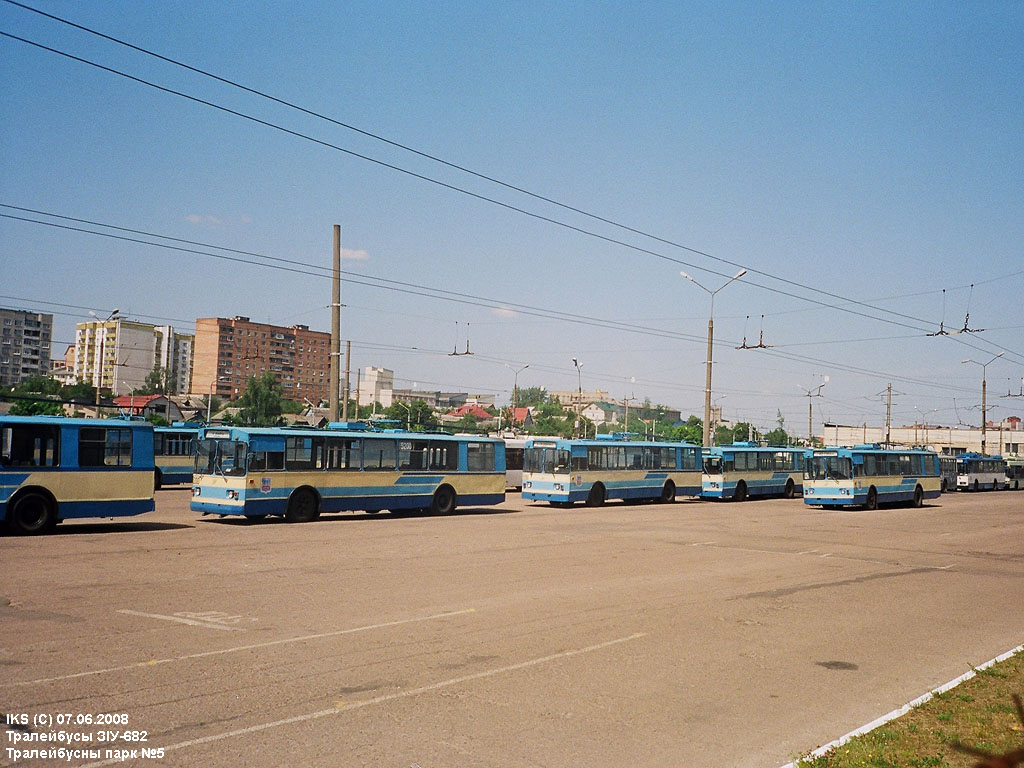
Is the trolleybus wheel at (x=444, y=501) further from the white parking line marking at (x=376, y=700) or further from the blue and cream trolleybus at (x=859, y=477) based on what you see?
the white parking line marking at (x=376, y=700)

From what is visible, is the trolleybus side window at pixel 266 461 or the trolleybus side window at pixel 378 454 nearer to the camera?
the trolleybus side window at pixel 266 461

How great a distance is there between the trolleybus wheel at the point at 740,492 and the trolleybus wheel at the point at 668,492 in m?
5.25

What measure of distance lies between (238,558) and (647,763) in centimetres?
1186

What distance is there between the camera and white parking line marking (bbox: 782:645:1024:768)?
6.36 meters

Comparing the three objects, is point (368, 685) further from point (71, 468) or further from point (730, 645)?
point (71, 468)

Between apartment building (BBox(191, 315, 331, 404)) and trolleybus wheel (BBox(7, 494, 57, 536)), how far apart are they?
354 feet

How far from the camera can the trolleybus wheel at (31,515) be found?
766 inches

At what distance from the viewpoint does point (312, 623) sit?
10672 millimetres

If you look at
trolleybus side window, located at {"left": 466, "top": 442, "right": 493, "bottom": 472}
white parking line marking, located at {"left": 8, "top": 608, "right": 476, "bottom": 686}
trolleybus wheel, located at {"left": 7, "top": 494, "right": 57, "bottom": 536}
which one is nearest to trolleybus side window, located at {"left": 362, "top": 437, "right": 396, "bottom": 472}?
trolleybus side window, located at {"left": 466, "top": 442, "right": 493, "bottom": 472}

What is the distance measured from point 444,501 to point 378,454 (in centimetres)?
339

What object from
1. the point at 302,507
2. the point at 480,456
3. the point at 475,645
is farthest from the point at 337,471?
the point at 475,645

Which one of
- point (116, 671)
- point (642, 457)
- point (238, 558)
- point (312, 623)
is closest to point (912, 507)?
point (642, 457)

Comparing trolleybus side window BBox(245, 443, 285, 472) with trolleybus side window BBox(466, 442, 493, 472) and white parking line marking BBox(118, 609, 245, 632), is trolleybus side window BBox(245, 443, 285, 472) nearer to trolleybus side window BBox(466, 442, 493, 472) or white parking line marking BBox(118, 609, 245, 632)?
trolleybus side window BBox(466, 442, 493, 472)

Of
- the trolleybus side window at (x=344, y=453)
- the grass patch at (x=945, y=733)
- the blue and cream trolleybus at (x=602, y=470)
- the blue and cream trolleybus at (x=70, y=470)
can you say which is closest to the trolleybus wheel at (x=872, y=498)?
the blue and cream trolleybus at (x=602, y=470)
